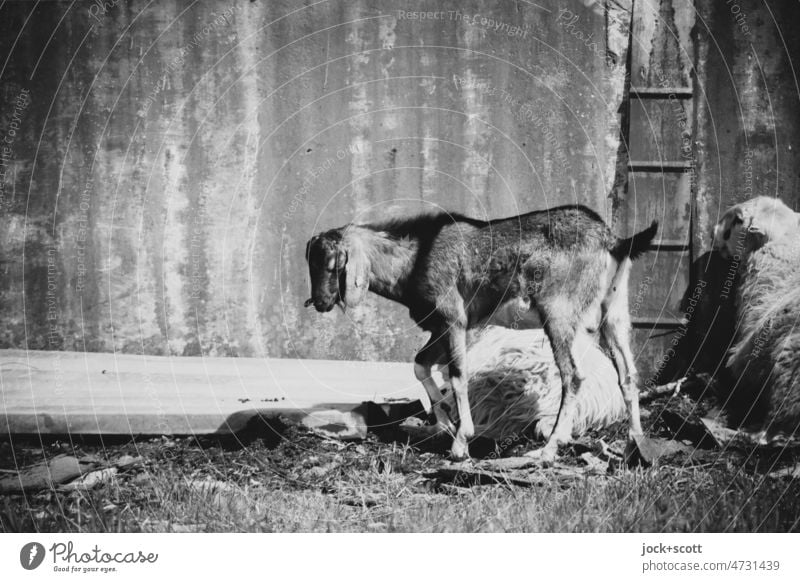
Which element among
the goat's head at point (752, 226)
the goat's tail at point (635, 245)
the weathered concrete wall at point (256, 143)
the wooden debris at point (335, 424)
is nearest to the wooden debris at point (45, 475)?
the weathered concrete wall at point (256, 143)

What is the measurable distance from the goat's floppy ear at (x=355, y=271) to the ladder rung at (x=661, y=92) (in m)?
2.42

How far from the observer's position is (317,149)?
672 centimetres

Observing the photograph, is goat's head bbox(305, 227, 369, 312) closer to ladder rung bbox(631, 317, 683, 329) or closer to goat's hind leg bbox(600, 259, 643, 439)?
goat's hind leg bbox(600, 259, 643, 439)

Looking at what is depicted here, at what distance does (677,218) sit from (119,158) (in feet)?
14.0

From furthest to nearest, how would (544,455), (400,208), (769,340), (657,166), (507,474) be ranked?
1. (657,166)
2. (400,208)
3. (769,340)
4. (544,455)
5. (507,474)

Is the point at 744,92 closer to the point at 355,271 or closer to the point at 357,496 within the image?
the point at 355,271

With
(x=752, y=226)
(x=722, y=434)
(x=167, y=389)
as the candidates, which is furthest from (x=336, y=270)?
(x=752, y=226)

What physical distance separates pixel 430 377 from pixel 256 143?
220 cm

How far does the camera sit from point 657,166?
266 inches

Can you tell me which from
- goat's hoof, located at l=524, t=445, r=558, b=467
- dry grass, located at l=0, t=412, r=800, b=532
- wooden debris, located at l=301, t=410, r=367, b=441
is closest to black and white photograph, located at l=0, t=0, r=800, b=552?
wooden debris, located at l=301, t=410, r=367, b=441

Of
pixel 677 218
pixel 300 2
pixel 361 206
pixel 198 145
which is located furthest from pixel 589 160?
pixel 198 145

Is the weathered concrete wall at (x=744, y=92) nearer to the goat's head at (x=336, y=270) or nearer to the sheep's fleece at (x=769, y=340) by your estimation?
the sheep's fleece at (x=769, y=340)

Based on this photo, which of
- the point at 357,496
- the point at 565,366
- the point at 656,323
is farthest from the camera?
the point at 656,323

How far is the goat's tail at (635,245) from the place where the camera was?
6469 millimetres
